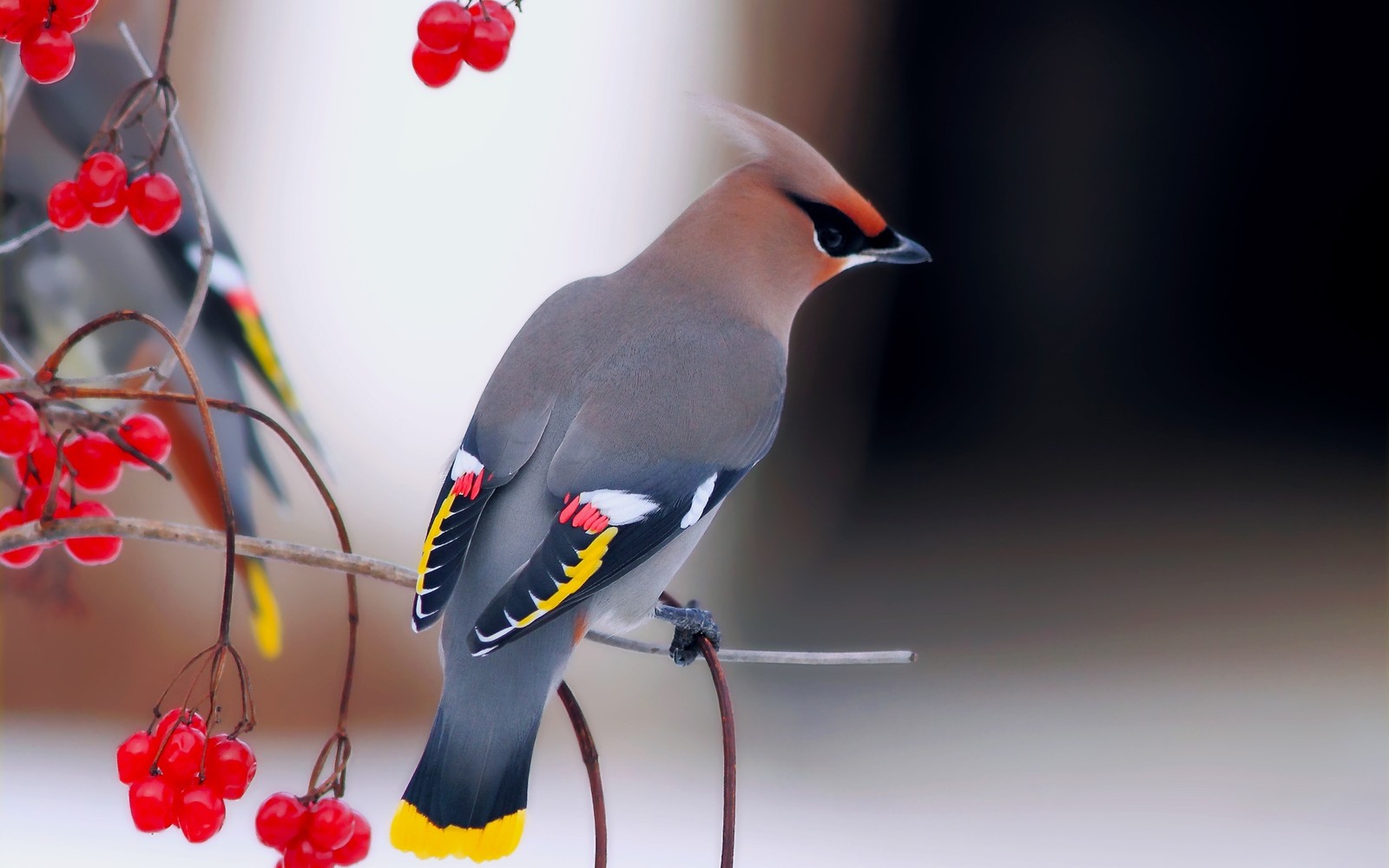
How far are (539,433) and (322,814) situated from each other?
24cm

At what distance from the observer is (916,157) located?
2570 mm

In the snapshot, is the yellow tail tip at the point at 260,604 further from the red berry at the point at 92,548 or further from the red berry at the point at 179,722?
the red berry at the point at 179,722

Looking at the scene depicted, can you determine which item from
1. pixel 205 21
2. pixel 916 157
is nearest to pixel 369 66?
pixel 205 21

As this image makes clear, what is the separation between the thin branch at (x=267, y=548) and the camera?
665 mm

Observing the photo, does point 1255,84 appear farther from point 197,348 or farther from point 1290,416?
point 197,348

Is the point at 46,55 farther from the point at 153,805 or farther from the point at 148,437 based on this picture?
the point at 153,805

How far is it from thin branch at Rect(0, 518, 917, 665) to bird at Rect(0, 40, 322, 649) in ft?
1.64

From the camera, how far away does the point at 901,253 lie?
86cm

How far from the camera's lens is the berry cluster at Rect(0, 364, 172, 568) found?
86 cm

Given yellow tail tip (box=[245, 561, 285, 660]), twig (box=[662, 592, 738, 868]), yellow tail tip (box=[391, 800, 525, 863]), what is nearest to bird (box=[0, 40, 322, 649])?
yellow tail tip (box=[245, 561, 285, 660])

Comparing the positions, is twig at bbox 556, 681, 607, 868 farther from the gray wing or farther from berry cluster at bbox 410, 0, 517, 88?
berry cluster at bbox 410, 0, 517, 88

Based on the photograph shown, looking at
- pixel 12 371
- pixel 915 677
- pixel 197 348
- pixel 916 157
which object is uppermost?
pixel 916 157

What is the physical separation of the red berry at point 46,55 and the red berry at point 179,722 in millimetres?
346

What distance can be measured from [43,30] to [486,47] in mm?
242
